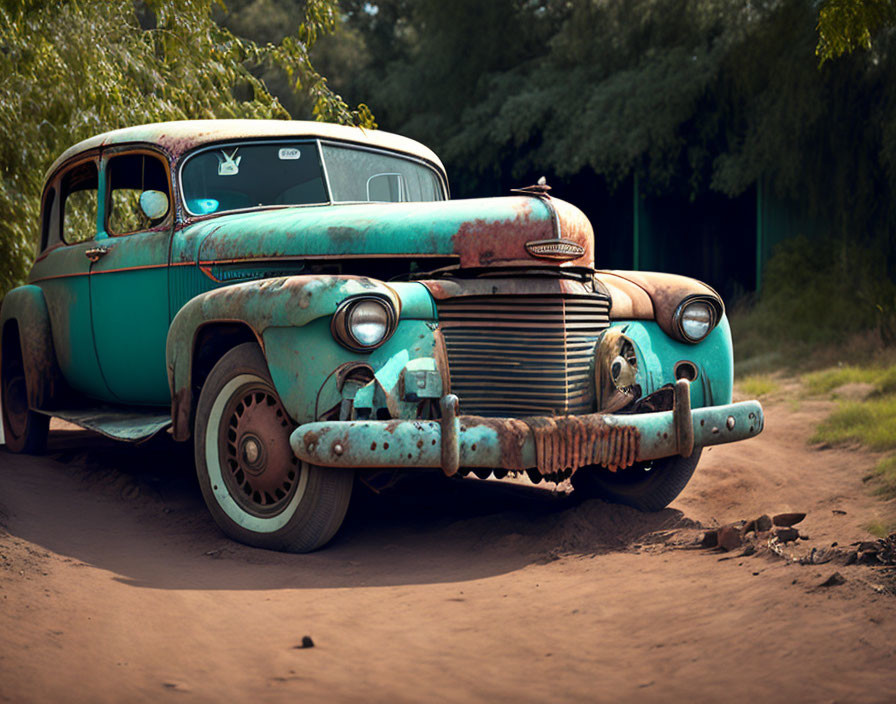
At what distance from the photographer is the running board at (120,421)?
16.8ft

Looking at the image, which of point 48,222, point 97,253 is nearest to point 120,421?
point 97,253

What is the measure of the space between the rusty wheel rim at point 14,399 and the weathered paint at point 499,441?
3756 mm

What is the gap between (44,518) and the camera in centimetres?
487

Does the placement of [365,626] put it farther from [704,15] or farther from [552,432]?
[704,15]

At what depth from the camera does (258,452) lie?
171 inches

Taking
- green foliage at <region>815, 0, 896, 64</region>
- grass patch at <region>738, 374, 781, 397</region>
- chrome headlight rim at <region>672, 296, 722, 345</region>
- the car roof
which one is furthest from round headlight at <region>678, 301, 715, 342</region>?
grass patch at <region>738, 374, 781, 397</region>

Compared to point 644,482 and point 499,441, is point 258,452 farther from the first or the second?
point 644,482

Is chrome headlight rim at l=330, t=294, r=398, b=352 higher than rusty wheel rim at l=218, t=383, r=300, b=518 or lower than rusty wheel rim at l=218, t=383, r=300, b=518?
higher

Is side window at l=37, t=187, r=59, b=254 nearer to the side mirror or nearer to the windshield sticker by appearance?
the side mirror

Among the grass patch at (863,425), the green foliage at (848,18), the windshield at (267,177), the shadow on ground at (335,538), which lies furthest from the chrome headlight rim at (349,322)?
the green foliage at (848,18)

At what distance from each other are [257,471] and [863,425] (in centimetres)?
495

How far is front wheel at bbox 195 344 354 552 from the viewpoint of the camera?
4238mm

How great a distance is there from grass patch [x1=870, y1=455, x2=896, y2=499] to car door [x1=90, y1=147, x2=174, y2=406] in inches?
157

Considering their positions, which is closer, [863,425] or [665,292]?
[665,292]
